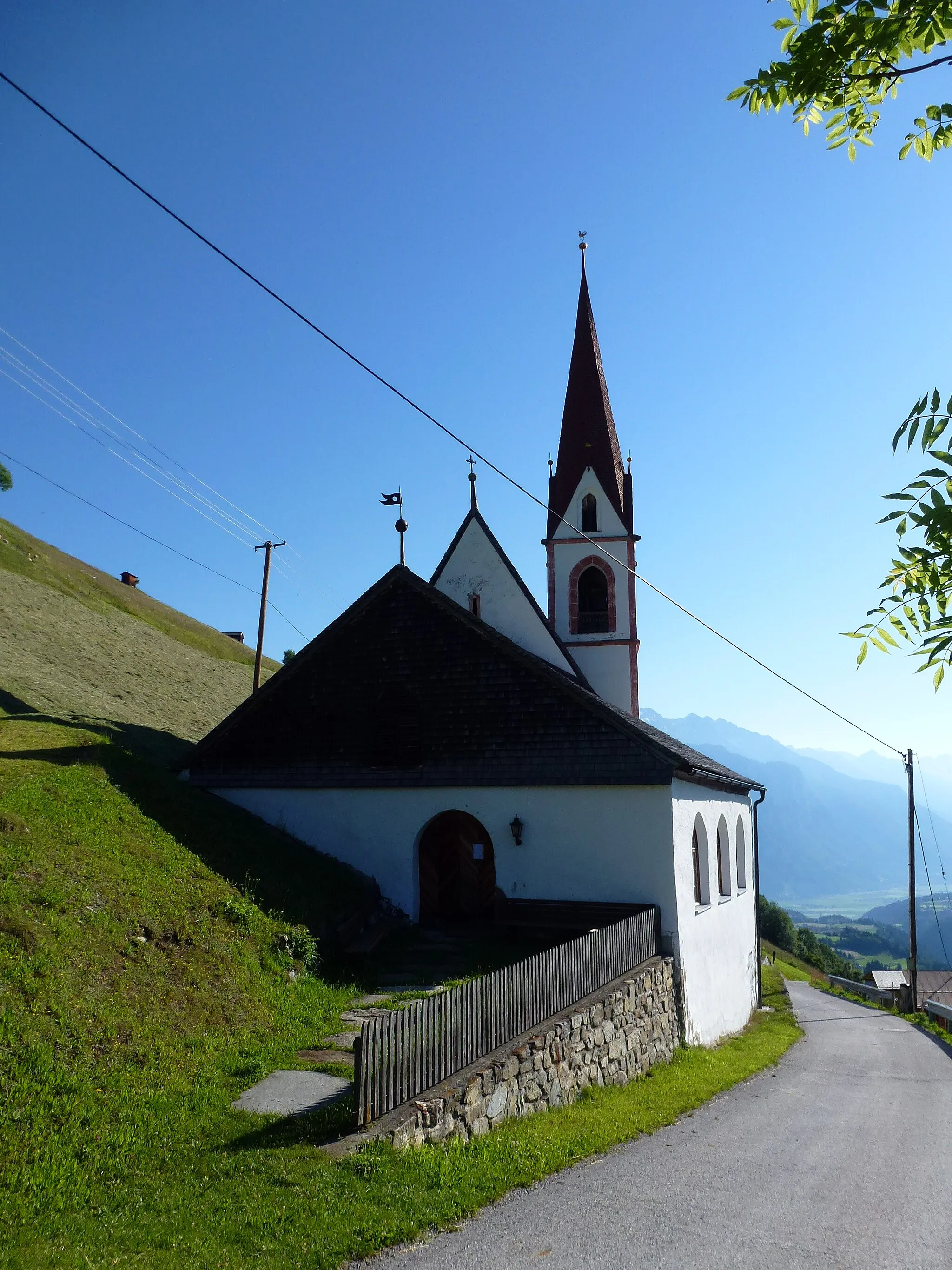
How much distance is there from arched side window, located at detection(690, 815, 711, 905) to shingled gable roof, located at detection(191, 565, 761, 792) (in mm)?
1011

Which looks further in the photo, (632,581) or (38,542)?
(38,542)

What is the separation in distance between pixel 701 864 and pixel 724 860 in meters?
3.12

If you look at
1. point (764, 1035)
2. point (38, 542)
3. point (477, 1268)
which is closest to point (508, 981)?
point (477, 1268)

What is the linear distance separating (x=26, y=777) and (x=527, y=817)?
8291 mm

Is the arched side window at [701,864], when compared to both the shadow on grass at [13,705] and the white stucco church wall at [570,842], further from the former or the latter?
the shadow on grass at [13,705]

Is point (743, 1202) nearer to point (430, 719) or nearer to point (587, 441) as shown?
point (430, 719)

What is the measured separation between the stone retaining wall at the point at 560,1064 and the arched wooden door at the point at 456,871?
4.03 meters

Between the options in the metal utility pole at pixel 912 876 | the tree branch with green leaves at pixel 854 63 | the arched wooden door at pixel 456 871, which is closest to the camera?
the tree branch with green leaves at pixel 854 63

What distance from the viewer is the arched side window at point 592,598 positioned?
25594 mm

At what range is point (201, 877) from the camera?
43.1 feet

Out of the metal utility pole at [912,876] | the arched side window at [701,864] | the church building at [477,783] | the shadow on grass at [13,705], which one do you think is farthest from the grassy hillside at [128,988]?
the metal utility pole at [912,876]

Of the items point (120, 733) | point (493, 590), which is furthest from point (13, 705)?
point (493, 590)

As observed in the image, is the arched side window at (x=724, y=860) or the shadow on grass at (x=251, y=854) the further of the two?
the arched side window at (x=724, y=860)

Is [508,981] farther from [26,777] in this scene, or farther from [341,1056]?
[26,777]
